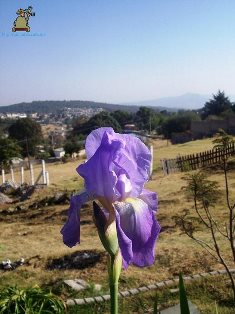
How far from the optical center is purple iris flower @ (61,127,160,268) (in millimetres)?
892

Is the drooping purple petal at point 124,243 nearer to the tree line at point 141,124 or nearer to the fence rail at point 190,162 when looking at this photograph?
the fence rail at point 190,162

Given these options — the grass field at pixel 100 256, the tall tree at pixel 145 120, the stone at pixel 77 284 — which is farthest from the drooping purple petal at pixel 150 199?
the tall tree at pixel 145 120

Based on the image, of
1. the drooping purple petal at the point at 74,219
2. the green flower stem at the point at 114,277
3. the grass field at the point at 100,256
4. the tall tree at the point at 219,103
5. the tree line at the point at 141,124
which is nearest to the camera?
the green flower stem at the point at 114,277

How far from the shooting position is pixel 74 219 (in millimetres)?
940

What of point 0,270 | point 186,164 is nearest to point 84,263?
point 0,270

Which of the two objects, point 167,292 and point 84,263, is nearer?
point 167,292

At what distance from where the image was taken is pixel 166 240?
7.54 m

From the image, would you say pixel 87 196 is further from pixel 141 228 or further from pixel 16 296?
pixel 16 296

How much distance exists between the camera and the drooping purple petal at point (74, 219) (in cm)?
94

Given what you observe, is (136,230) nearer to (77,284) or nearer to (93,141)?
(93,141)

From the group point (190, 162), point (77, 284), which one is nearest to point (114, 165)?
point (77, 284)

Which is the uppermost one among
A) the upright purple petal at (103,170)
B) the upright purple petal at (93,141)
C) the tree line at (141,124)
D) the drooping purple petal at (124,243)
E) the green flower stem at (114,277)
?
the upright purple petal at (93,141)

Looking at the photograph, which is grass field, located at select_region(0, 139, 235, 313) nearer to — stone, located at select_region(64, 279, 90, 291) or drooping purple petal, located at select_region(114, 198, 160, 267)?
stone, located at select_region(64, 279, 90, 291)

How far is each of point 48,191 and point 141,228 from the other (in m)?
14.5
